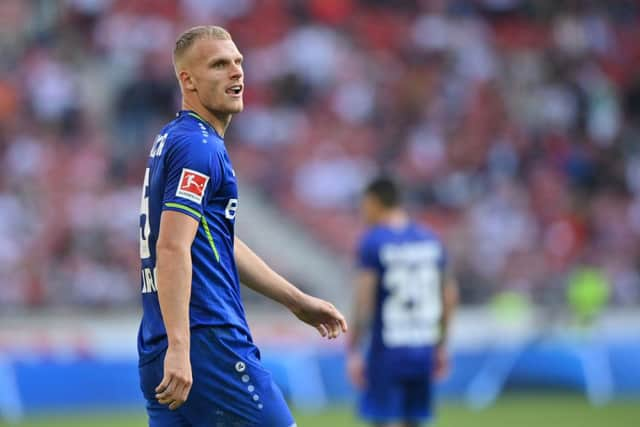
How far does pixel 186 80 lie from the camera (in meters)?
4.89

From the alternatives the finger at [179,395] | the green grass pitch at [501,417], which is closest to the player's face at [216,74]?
the finger at [179,395]

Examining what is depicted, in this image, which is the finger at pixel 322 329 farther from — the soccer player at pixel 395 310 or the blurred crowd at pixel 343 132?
the blurred crowd at pixel 343 132

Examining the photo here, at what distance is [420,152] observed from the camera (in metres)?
19.5

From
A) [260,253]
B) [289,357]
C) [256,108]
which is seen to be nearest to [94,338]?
[289,357]

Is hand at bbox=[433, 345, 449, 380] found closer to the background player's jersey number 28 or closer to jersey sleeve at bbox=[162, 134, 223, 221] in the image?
the background player's jersey number 28

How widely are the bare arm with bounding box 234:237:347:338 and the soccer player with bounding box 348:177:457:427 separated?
3.70 meters

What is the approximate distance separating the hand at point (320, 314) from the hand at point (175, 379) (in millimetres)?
840

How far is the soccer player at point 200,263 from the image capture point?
455 cm

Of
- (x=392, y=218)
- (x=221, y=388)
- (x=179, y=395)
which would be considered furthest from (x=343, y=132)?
(x=179, y=395)

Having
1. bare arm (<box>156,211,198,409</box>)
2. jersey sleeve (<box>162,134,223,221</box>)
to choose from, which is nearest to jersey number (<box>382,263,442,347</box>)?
jersey sleeve (<box>162,134,223,221</box>)

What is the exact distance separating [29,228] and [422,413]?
29.1 ft

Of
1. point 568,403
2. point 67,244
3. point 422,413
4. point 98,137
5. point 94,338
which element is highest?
point 98,137

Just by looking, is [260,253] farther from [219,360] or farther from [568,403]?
[219,360]

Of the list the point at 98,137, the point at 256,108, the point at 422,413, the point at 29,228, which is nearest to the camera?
the point at 422,413
